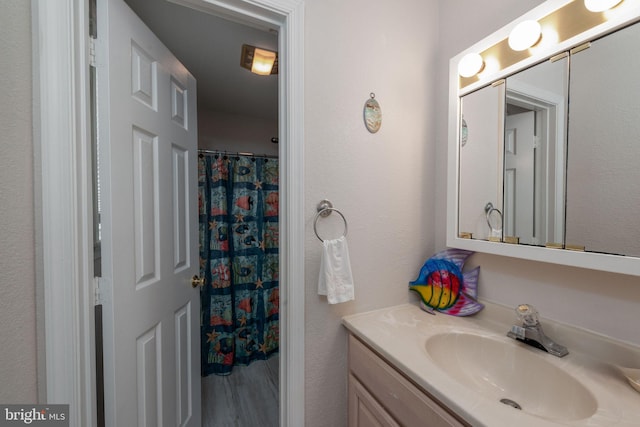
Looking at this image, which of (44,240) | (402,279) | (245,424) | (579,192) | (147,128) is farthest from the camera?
(245,424)

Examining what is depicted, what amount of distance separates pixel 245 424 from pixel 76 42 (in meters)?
2.01

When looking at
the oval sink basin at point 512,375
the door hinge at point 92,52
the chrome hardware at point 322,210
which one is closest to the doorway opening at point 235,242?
the door hinge at point 92,52

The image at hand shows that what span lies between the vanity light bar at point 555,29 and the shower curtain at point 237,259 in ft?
5.87

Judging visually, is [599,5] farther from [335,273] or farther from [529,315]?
[335,273]

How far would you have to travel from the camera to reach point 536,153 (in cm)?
83

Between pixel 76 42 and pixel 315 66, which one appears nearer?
pixel 76 42

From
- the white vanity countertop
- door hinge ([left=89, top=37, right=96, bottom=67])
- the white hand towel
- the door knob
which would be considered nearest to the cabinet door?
the white vanity countertop

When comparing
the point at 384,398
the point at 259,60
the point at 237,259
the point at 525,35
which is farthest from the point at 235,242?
the point at 525,35

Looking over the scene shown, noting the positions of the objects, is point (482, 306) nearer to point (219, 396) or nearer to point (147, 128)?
point (147, 128)

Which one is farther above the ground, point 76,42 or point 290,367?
point 76,42

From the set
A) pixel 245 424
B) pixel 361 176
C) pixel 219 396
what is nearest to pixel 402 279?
pixel 361 176

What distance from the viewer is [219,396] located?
5.74 ft

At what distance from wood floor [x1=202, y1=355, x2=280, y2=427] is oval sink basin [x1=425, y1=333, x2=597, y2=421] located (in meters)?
1.31

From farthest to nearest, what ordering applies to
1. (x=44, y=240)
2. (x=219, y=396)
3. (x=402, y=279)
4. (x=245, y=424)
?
(x=219, y=396)
(x=245, y=424)
(x=402, y=279)
(x=44, y=240)
